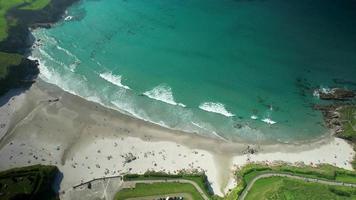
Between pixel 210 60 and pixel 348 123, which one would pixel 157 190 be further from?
pixel 348 123

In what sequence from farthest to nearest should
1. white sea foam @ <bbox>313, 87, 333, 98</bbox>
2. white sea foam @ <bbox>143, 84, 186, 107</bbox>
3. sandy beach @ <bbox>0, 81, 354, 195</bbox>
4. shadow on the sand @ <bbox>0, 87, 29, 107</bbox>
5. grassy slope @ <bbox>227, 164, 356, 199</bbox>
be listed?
shadow on the sand @ <bbox>0, 87, 29, 107</bbox> → white sea foam @ <bbox>143, 84, 186, 107</bbox> → white sea foam @ <bbox>313, 87, 333, 98</bbox> → sandy beach @ <bbox>0, 81, 354, 195</bbox> → grassy slope @ <bbox>227, 164, 356, 199</bbox>

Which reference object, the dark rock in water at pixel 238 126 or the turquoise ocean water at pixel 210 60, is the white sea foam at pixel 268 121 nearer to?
the turquoise ocean water at pixel 210 60

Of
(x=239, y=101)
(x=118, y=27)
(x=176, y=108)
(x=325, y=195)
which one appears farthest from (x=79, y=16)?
(x=325, y=195)

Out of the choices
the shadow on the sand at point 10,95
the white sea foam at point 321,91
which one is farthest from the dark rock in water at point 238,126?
the shadow on the sand at point 10,95

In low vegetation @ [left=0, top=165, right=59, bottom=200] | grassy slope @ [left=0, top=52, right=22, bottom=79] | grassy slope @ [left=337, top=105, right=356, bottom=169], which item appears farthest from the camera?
grassy slope @ [left=0, top=52, right=22, bottom=79]

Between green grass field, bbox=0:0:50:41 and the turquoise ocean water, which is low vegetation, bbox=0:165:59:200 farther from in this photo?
green grass field, bbox=0:0:50:41

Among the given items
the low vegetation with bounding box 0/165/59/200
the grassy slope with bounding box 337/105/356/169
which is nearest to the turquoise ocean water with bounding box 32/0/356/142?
the grassy slope with bounding box 337/105/356/169
